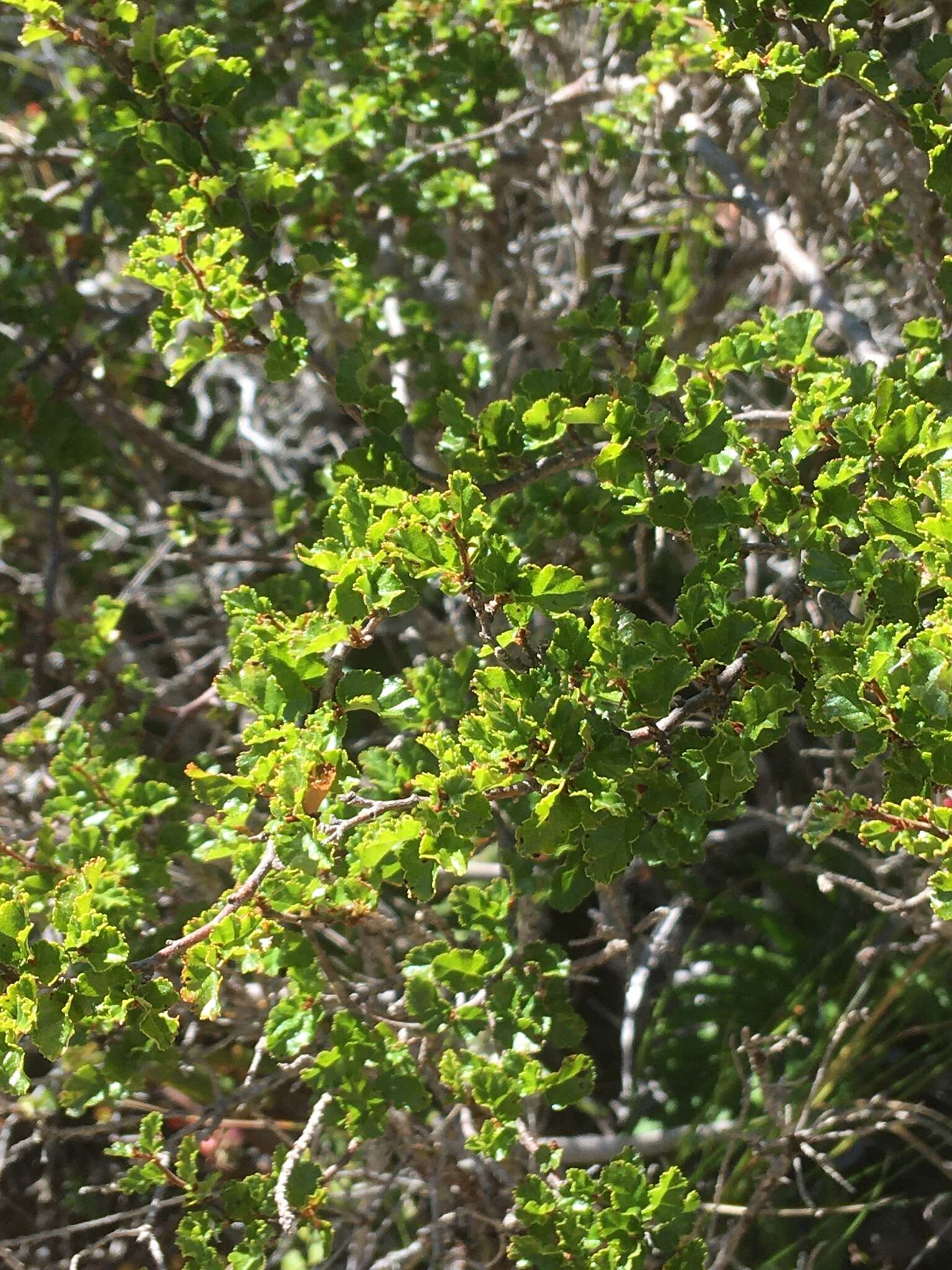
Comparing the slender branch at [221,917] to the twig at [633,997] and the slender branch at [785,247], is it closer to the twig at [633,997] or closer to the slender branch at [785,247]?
the twig at [633,997]

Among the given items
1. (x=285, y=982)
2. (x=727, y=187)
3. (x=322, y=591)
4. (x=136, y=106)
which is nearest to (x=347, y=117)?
(x=136, y=106)

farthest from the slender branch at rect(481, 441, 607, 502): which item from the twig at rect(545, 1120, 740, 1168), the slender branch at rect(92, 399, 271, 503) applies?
the slender branch at rect(92, 399, 271, 503)

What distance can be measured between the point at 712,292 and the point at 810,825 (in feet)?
6.19

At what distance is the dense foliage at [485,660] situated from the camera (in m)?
1.08

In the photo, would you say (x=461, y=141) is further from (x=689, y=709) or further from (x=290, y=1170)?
(x=290, y=1170)

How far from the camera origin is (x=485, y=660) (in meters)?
1.63

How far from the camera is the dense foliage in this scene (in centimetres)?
108

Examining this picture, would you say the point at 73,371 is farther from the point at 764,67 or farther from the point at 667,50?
the point at 764,67

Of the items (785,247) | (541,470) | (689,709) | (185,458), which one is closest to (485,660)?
(541,470)

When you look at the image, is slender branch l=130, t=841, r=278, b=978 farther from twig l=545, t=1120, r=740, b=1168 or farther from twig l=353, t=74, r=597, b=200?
twig l=353, t=74, r=597, b=200

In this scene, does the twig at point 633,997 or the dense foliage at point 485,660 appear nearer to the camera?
the dense foliage at point 485,660

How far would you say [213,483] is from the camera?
2.71 m

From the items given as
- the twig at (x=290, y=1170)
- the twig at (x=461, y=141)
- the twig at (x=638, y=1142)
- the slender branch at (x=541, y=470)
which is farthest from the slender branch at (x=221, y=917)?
the twig at (x=461, y=141)

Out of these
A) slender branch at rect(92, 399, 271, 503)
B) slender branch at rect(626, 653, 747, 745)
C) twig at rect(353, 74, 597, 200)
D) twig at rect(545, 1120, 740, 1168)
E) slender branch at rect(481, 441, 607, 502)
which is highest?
twig at rect(353, 74, 597, 200)
